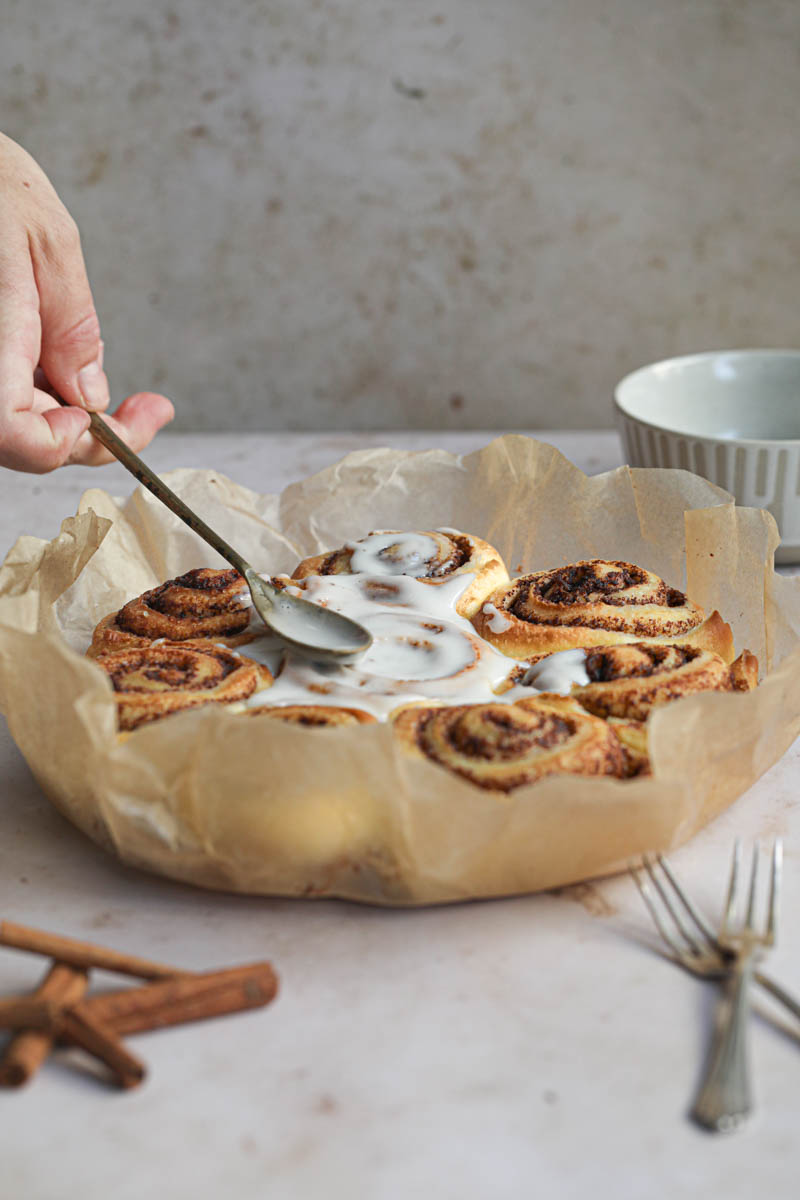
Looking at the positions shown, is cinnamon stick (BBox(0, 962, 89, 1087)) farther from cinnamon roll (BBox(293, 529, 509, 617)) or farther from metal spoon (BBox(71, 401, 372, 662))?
cinnamon roll (BBox(293, 529, 509, 617))

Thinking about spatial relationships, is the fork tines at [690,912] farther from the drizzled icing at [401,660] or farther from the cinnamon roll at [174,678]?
the cinnamon roll at [174,678]

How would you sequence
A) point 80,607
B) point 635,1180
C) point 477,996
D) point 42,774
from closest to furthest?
1. point 635,1180
2. point 477,996
3. point 42,774
4. point 80,607

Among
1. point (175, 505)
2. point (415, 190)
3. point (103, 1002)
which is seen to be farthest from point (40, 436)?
point (415, 190)

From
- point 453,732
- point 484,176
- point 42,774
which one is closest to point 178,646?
point 42,774

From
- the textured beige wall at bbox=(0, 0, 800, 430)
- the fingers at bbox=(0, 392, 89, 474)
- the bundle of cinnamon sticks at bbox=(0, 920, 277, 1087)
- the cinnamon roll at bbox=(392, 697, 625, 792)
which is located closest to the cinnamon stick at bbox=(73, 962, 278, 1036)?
the bundle of cinnamon sticks at bbox=(0, 920, 277, 1087)

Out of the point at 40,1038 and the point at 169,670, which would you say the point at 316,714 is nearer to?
the point at 169,670

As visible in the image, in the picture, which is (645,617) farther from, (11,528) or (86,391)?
(11,528)

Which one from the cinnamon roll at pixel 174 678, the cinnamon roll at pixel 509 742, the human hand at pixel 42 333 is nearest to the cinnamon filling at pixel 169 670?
the cinnamon roll at pixel 174 678
